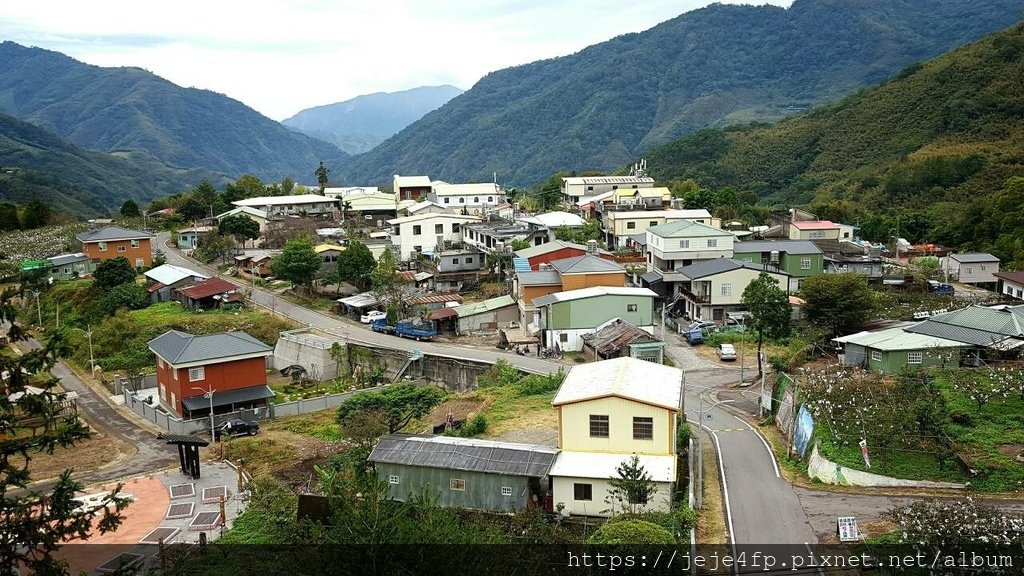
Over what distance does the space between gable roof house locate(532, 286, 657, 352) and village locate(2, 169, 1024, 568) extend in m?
0.09

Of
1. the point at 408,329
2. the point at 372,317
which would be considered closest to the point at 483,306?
the point at 408,329

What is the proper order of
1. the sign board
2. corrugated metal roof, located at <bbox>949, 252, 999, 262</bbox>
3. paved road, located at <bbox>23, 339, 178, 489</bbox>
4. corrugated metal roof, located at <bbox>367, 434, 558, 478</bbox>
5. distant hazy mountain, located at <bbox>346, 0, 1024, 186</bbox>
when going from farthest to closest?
1. distant hazy mountain, located at <bbox>346, 0, 1024, 186</bbox>
2. corrugated metal roof, located at <bbox>949, 252, 999, 262</bbox>
3. paved road, located at <bbox>23, 339, 178, 489</bbox>
4. corrugated metal roof, located at <bbox>367, 434, 558, 478</bbox>
5. the sign board

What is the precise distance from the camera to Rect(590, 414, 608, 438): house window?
18.1 metres

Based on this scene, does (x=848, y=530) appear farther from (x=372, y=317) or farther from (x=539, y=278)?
(x=372, y=317)

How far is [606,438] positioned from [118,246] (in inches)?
1577

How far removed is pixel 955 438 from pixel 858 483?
2.56 meters

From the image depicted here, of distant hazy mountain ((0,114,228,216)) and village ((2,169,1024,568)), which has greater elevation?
distant hazy mountain ((0,114,228,216))

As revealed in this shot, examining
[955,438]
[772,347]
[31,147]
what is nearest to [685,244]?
[772,347]

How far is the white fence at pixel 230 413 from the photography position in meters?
26.4

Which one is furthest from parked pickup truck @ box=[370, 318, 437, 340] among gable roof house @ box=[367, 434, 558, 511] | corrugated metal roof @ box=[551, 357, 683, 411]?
gable roof house @ box=[367, 434, 558, 511]

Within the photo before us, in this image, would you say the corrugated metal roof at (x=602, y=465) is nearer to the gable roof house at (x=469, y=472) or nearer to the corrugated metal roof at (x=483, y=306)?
the gable roof house at (x=469, y=472)

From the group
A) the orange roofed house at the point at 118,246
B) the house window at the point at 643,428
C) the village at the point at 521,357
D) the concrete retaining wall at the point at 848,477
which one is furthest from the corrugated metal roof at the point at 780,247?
the orange roofed house at the point at 118,246

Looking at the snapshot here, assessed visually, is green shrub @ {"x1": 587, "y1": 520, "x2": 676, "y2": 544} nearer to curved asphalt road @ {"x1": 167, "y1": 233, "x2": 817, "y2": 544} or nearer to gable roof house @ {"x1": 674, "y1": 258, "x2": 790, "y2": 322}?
curved asphalt road @ {"x1": 167, "y1": 233, "x2": 817, "y2": 544}

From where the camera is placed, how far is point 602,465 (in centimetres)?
1739
